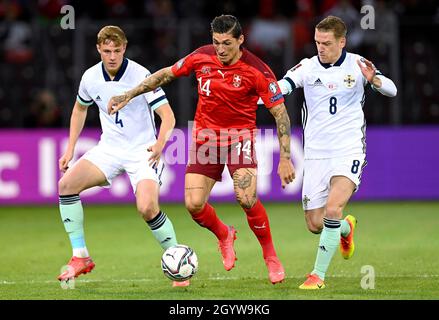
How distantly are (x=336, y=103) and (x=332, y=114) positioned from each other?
102 millimetres

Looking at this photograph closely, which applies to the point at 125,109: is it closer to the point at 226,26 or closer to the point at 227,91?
the point at 227,91

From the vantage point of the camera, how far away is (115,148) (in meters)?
9.33

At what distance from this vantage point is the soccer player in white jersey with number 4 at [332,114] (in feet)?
29.4

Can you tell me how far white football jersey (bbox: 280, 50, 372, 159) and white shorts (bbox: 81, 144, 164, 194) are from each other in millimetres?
1356

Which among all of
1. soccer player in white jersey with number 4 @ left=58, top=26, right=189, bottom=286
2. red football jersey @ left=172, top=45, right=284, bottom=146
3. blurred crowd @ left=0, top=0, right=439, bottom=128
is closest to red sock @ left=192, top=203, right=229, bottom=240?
soccer player in white jersey with number 4 @ left=58, top=26, right=189, bottom=286

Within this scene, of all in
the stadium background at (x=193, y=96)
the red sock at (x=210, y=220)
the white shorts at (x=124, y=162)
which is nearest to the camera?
the red sock at (x=210, y=220)

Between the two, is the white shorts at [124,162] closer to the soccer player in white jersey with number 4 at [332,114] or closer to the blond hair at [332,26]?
the soccer player in white jersey with number 4 at [332,114]

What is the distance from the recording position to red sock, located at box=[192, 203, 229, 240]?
912 centimetres

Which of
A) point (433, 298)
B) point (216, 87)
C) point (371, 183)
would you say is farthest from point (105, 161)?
point (371, 183)

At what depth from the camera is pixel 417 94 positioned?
16719 millimetres

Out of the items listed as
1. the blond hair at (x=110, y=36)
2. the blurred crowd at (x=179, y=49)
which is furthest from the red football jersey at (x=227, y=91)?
the blurred crowd at (x=179, y=49)

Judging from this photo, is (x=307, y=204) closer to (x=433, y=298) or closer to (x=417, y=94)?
(x=433, y=298)

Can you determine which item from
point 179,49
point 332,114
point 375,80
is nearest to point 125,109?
point 332,114

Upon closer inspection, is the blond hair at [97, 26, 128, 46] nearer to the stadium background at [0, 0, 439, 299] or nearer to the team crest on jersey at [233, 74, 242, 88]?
the team crest on jersey at [233, 74, 242, 88]
